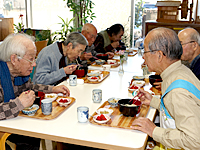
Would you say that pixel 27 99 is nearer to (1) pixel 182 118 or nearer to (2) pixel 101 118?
(2) pixel 101 118

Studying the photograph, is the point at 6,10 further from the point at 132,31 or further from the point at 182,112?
the point at 182,112

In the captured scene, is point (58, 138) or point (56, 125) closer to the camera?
point (58, 138)

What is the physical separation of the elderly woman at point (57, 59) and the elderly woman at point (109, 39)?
1730mm

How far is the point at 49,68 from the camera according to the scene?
2.60 m

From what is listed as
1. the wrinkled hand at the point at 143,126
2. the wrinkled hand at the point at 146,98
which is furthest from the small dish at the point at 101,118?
the wrinkled hand at the point at 146,98

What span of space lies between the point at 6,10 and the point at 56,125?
530 cm

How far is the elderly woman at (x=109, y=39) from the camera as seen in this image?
445 centimetres

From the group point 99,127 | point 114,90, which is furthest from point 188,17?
point 99,127

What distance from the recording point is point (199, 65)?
237 centimetres

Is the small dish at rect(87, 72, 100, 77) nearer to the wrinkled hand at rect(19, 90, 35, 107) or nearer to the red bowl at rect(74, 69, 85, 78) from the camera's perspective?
the red bowl at rect(74, 69, 85, 78)

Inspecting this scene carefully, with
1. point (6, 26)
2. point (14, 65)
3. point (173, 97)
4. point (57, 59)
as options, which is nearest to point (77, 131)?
point (173, 97)

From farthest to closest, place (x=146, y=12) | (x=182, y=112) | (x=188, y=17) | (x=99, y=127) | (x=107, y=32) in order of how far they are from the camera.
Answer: (x=146, y=12)
(x=188, y=17)
(x=107, y=32)
(x=99, y=127)
(x=182, y=112)

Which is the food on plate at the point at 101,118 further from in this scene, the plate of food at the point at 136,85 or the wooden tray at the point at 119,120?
the plate of food at the point at 136,85

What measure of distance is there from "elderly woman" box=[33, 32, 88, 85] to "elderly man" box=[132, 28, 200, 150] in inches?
46.3
